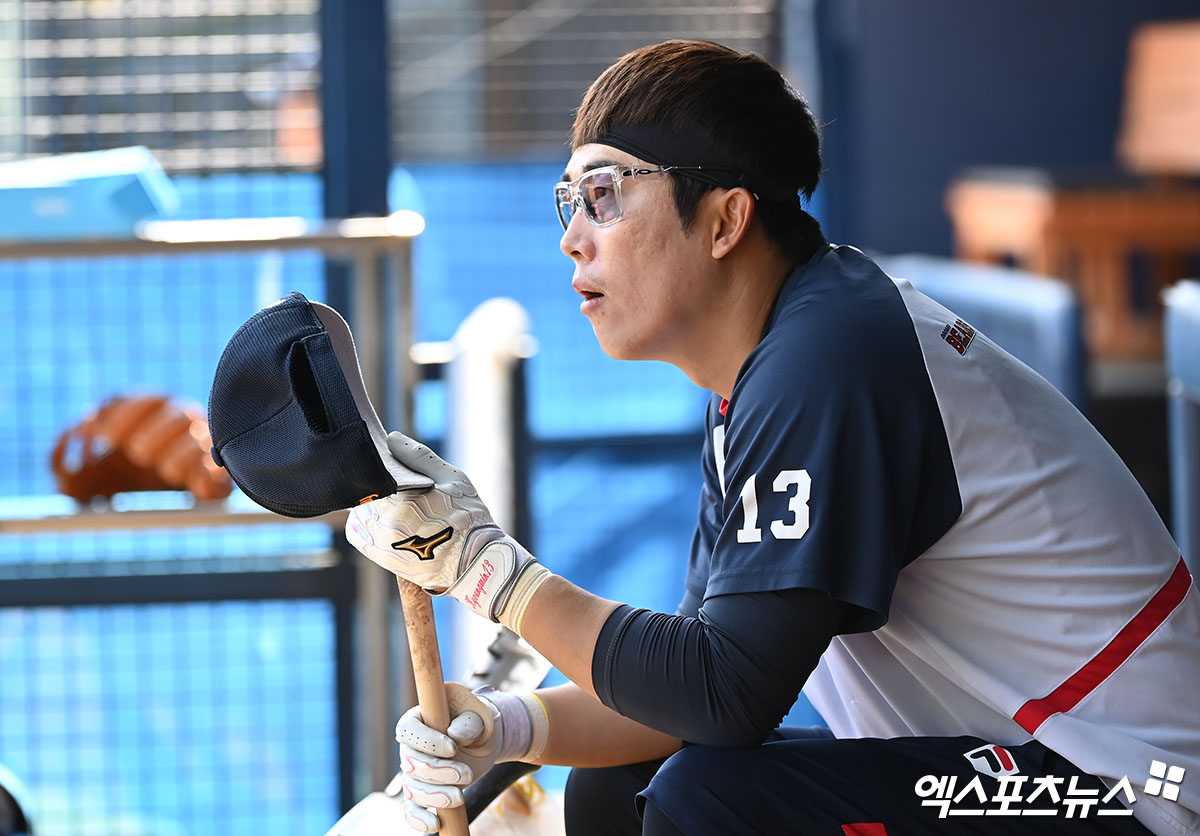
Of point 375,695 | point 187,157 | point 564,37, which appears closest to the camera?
point 375,695

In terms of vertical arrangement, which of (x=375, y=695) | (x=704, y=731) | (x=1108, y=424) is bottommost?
(x=375, y=695)

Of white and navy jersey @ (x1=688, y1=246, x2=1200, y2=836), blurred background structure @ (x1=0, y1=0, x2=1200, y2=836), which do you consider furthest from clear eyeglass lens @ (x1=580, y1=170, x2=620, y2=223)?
blurred background structure @ (x1=0, y1=0, x2=1200, y2=836)

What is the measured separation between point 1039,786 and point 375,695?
1.59 metres

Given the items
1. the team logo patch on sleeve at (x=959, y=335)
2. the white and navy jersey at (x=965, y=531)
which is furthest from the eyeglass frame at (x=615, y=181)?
the team logo patch on sleeve at (x=959, y=335)

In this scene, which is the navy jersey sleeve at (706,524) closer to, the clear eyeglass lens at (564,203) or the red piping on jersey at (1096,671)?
the clear eyeglass lens at (564,203)

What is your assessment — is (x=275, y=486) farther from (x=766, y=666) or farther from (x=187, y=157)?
(x=187, y=157)

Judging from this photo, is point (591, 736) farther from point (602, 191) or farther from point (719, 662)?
point (602, 191)

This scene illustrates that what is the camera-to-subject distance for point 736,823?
1.19 m

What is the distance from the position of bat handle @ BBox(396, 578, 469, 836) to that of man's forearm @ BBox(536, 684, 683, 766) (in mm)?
173

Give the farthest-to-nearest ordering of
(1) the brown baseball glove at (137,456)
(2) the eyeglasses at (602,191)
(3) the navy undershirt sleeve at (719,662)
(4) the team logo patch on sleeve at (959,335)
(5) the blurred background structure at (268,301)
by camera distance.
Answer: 1. (5) the blurred background structure at (268,301)
2. (1) the brown baseball glove at (137,456)
3. (2) the eyeglasses at (602,191)
4. (4) the team logo patch on sleeve at (959,335)
5. (3) the navy undershirt sleeve at (719,662)

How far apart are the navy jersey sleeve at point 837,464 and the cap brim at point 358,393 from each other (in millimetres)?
288

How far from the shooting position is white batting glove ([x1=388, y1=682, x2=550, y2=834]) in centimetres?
126

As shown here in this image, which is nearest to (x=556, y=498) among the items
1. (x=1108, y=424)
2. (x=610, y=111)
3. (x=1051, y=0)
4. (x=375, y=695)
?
(x=375, y=695)

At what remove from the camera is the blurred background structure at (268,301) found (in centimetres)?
324
